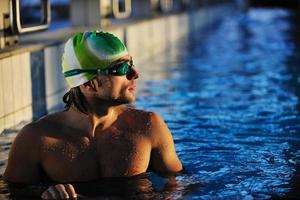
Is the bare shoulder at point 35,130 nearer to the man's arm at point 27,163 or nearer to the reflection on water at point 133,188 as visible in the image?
the man's arm at point 27,163

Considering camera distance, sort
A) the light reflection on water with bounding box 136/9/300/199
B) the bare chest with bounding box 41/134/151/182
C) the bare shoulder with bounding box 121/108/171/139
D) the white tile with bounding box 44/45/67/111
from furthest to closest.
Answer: the white tile with bounding box 44/45/67/111
the light reflection on water with bounding box 136/9/300/199
the bare shoulder with bounding box 121/108/171/139
the bare chest with bounding box 41/134/151/182

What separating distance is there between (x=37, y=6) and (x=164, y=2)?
8152 mm

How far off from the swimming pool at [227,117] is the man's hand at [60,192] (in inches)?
19.2

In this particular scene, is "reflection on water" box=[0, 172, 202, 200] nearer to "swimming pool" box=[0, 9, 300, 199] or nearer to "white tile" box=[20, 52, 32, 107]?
"swimming pool" box=[0, 9, 300, 199]

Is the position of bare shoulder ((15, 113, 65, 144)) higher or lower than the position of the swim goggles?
lower

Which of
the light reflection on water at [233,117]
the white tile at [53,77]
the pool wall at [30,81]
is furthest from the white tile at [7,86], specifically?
the light reflection on water at [233,117]

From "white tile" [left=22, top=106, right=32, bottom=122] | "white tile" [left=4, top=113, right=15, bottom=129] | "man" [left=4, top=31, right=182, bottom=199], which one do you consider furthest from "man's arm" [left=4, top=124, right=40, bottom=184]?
"white tile" [left=22, top=106, right=32, bottom=122]

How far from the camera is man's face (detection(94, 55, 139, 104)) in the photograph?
3.70 metres

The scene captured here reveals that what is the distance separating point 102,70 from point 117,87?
0.12 meters

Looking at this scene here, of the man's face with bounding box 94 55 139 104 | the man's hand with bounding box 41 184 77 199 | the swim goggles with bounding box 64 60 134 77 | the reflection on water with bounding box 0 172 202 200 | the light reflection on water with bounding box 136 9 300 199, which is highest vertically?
the swim goggles with bounding box 64 60 134 77

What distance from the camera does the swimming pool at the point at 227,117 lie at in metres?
4.32

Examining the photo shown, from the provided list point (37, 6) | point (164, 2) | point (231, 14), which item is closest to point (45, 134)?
point (164, 2)

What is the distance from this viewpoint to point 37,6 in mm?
25297

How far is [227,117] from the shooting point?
724cm
